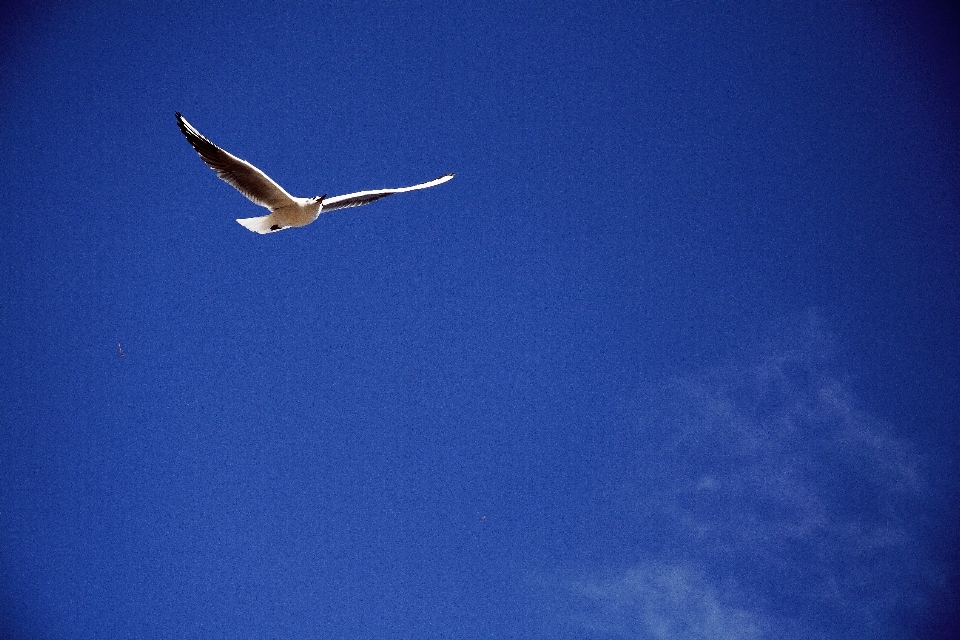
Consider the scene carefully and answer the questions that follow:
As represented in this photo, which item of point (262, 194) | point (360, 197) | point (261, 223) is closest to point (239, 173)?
point (262, 194)

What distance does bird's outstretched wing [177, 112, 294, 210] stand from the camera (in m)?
7.44

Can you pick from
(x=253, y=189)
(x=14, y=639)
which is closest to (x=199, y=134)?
(x=253, y=189)

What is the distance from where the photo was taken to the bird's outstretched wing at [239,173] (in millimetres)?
7441

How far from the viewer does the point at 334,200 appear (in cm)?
845

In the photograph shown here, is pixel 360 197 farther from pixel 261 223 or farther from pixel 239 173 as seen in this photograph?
pixel 239 173

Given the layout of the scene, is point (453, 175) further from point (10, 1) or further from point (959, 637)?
point (959, 637)

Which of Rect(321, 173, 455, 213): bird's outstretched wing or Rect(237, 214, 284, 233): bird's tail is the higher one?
Rect(321, 173, 455, 213): bird's outstretched wing

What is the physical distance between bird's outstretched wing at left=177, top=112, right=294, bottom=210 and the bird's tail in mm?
167

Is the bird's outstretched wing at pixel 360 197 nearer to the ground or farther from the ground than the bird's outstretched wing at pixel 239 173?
farther from the ground

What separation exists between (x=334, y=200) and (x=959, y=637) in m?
20.5

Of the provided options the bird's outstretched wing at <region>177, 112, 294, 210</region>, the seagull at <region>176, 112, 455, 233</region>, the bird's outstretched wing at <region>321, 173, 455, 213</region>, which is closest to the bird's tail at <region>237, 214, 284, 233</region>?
the seagull at <region>176, 112, 455, 233</region>

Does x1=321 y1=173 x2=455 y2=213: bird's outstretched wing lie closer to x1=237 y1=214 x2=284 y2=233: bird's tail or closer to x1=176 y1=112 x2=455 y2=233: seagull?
x1=176 y1=112 x2=455 y2=233: seagull

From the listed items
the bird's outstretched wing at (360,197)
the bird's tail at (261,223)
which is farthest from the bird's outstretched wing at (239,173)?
the bird's outstretched wing at (360,197)

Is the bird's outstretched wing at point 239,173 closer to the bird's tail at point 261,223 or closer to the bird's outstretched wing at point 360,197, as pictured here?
the bird's tail at point 261,223
